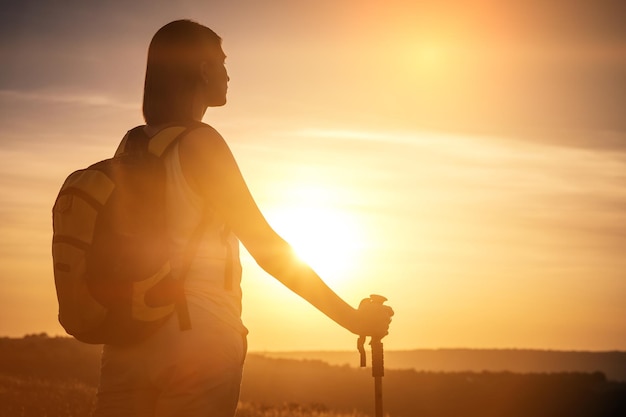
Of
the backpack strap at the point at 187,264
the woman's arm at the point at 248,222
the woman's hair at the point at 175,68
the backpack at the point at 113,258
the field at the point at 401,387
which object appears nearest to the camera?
the backpack at the point at 113,258

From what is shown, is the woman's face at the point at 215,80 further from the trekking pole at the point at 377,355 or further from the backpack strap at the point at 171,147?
the trekking pole at the point at 377,355

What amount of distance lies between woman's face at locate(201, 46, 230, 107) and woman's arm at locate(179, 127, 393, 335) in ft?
1.21

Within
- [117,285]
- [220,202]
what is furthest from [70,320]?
[220,202]

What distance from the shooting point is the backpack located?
3266mm

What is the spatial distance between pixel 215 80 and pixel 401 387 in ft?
208

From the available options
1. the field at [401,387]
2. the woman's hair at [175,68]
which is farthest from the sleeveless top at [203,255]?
the field at [401,387]

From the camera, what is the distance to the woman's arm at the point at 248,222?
354 cm

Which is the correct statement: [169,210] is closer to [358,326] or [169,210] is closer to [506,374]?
[358,326]

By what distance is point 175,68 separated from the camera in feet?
12.8

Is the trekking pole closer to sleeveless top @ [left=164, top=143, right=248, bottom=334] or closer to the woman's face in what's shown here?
sleeveless top @ [left=164, top=143, right=248, bottom=334]

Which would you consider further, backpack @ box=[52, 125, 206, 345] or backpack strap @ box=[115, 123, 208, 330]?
backpack strap @ box=[115, 123, 208, 330]

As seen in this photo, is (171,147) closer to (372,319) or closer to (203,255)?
(203,255)

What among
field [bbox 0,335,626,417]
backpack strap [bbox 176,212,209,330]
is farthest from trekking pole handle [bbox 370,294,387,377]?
field [bbox 0,335,626,417]

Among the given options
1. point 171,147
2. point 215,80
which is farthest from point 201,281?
point 215,80
